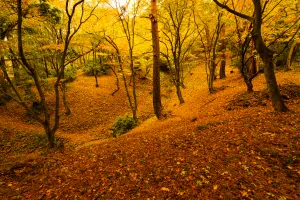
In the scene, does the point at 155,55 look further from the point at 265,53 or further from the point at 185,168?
the point at 185,168

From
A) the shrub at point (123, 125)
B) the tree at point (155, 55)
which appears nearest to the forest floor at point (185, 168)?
the tree at point (155, 55)

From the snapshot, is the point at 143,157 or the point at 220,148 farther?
the point at 143,157

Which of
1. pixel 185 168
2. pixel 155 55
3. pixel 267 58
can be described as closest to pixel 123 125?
pixel 155 55

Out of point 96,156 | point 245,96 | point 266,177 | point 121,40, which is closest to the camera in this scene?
point 266,177

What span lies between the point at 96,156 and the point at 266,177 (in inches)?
170

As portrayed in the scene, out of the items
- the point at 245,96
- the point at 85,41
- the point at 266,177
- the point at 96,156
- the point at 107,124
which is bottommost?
the point at 107,124

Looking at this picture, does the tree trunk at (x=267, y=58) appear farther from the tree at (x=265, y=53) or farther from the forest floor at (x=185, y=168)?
the forest floor at (x=185, y=168)

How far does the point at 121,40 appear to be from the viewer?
1454 cm

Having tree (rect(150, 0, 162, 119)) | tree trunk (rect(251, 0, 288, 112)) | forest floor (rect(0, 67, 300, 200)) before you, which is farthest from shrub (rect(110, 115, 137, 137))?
tree trunk (rect(251, 0, 288, 112))

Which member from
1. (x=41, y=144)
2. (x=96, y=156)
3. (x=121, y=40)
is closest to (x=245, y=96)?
(x=96, y=156)

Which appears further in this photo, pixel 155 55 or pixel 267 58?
pixel 155 55

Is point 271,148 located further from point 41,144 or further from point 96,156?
point 41,144

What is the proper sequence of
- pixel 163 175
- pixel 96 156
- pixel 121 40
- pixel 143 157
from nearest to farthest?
1. pixel 163 175
2. pixel 143 157
3. pixel 96 156
4. pixel 121 40

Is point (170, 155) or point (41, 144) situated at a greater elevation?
point (170, 155)
